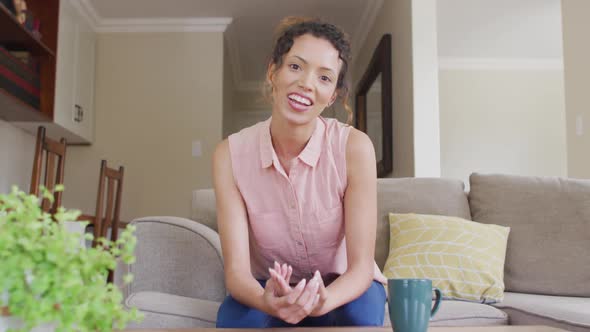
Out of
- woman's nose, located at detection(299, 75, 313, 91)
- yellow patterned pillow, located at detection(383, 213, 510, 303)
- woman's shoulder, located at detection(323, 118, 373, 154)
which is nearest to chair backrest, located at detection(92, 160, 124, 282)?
yellow patterned pillow, located at detection(383, 213, 510, 303)

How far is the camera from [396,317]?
0.85 meters

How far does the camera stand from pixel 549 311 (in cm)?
149

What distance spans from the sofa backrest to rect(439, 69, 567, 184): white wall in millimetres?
4242

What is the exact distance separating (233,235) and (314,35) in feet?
1.57

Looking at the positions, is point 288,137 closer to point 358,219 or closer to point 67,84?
point 358,219

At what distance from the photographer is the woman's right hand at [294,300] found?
94 centimetres

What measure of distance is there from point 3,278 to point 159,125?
4557 mm

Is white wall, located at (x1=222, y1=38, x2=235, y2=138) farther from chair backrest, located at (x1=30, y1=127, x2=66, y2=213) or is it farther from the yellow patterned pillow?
the yellow patterned pillow

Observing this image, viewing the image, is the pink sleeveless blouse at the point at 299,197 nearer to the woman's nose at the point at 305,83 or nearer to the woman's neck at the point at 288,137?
the woman's neck at the point at 288,137

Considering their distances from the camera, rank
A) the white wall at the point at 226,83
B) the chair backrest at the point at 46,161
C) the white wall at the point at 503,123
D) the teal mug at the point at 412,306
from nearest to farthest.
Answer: the teal mug at the point at 412,306
the chair backrest at the point at 46,161
the white wall at the point at 226,83
the white wall at the point at 503,123

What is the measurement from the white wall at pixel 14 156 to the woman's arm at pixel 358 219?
3157mm

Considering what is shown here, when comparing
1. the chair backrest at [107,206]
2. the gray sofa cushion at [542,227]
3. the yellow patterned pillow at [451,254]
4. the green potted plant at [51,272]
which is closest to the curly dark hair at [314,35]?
the yellow patterned pillow at [451,254]

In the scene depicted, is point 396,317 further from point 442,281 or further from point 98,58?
point 98,58

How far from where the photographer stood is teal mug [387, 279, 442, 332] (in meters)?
0.85
